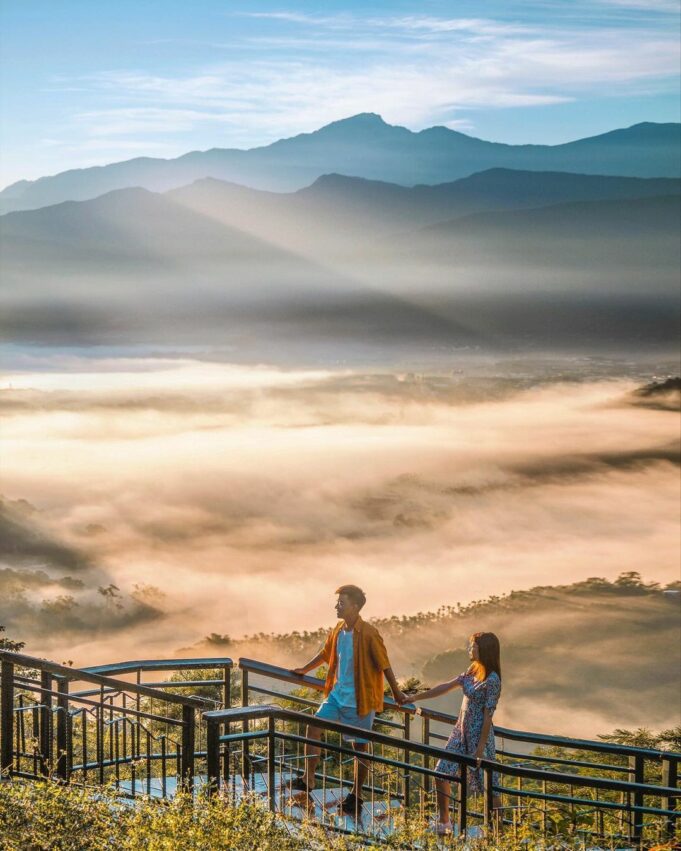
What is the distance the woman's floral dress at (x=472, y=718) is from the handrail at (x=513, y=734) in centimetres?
52

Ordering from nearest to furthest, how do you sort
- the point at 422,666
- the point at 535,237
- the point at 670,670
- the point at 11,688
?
the point at 11,688, the point at 422,666, the point at 670,670, the point at 535,237

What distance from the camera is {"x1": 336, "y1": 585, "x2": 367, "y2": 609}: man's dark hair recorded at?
26.9 feet

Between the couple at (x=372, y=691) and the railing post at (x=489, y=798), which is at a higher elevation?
the couple at (x=372, y=691)

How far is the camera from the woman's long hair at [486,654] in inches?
315

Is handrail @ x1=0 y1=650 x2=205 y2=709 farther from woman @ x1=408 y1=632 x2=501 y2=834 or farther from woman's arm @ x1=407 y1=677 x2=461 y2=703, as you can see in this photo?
woman @ x1=408 y1=632 x2=501 y2=834

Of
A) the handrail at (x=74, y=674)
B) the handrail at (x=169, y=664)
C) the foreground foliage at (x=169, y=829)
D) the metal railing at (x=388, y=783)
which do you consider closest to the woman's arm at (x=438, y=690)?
the metal railing at (x=388, y=783)

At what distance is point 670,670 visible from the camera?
11144 centimetres

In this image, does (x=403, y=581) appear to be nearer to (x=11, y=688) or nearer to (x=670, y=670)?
(x=670, y=670)

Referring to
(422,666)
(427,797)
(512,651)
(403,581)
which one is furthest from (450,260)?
(427,797)

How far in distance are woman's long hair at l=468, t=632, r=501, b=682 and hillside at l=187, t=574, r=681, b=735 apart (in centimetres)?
9804

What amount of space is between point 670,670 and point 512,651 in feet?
48.4

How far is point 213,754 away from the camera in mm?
7473

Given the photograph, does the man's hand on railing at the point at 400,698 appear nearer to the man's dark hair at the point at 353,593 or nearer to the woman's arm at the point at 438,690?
the woman's arm at the point at 438,690

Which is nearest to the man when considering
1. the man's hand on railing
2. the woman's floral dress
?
the man's hand on railing
